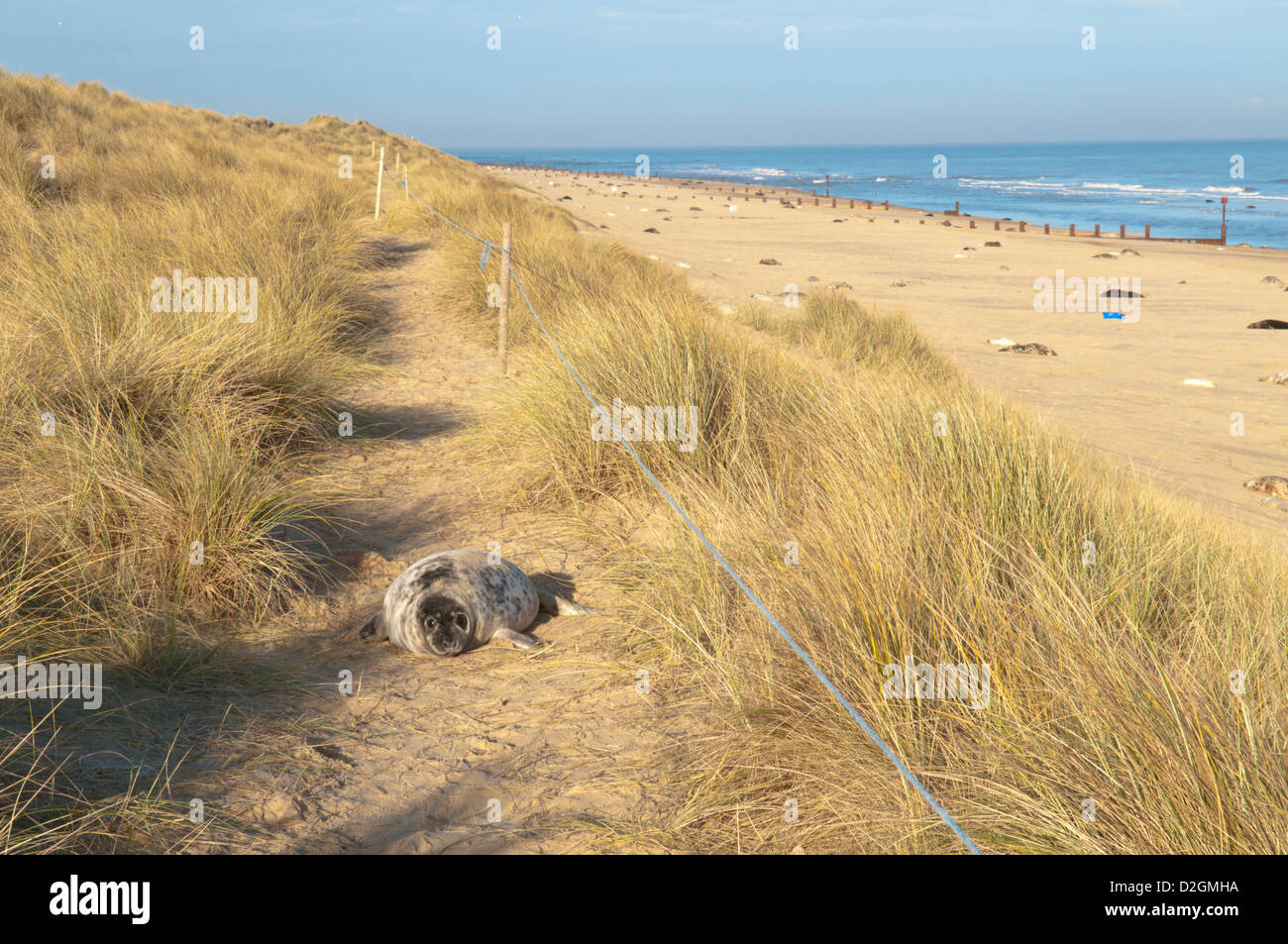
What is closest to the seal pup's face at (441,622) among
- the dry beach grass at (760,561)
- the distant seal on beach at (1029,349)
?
the dry beach grass at (760,561)

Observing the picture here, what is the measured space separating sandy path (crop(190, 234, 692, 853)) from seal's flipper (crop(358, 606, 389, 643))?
53 millimetres

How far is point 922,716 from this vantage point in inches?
101

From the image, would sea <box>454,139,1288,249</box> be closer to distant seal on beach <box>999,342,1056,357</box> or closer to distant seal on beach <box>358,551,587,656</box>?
distant seal on beach <box>999,342,1056,357</box>

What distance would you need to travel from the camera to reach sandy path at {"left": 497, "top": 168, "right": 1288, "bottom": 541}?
7.95 metres

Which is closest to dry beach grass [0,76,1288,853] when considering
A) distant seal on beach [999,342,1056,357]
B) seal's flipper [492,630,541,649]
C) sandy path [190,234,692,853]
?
sandy path [190,234,692,853]

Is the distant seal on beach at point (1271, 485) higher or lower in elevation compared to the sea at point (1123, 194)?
lower

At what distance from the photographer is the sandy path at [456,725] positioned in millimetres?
2648

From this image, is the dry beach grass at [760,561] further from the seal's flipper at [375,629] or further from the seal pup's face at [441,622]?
the seal pup's face at [441,622]

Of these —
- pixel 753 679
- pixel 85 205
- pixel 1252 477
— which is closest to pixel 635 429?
pixel 753 679

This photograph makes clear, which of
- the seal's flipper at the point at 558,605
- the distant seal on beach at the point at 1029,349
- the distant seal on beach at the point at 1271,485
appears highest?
the distant seal on beach at the point at 1029,349

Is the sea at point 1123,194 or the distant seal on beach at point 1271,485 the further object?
the sea at point 1123,194

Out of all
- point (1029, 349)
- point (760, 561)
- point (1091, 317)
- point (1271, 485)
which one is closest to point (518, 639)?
point (760, 561)

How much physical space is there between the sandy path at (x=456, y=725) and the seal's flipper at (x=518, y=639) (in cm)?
6

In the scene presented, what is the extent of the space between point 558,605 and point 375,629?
0.84 metres
